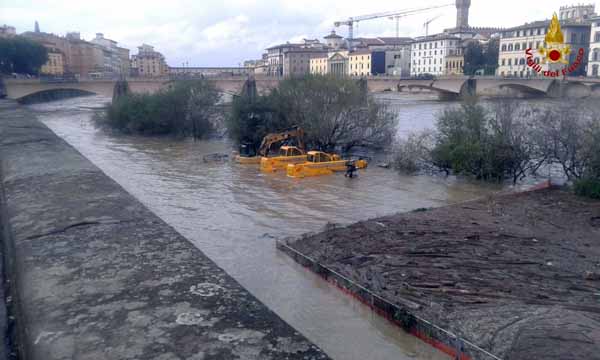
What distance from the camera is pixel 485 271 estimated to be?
26.2ft

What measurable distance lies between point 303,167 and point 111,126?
18.4 metres

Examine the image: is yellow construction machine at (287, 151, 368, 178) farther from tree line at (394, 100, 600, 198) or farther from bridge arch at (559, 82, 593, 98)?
bridge arch at (559, 82, 593, 98)

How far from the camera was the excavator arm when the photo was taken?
22.2 meters

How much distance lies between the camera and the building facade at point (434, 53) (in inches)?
2908

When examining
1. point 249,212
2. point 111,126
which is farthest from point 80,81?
point 249,212

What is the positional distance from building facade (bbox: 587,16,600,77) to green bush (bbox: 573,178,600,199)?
35143 mm

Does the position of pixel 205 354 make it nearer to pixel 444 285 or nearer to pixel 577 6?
pixel 444 285

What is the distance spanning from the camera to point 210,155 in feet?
75.8

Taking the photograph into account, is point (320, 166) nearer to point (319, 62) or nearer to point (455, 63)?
point (455, 63)

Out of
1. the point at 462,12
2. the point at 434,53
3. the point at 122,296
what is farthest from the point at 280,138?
the point at 462,12

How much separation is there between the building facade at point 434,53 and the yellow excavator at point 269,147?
2129 inches

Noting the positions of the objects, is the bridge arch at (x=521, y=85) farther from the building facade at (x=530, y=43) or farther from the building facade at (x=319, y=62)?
the building facade at (x=319, y=62)

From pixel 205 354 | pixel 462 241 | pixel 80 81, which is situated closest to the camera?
pixel 205 354

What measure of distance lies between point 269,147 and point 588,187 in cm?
1251
